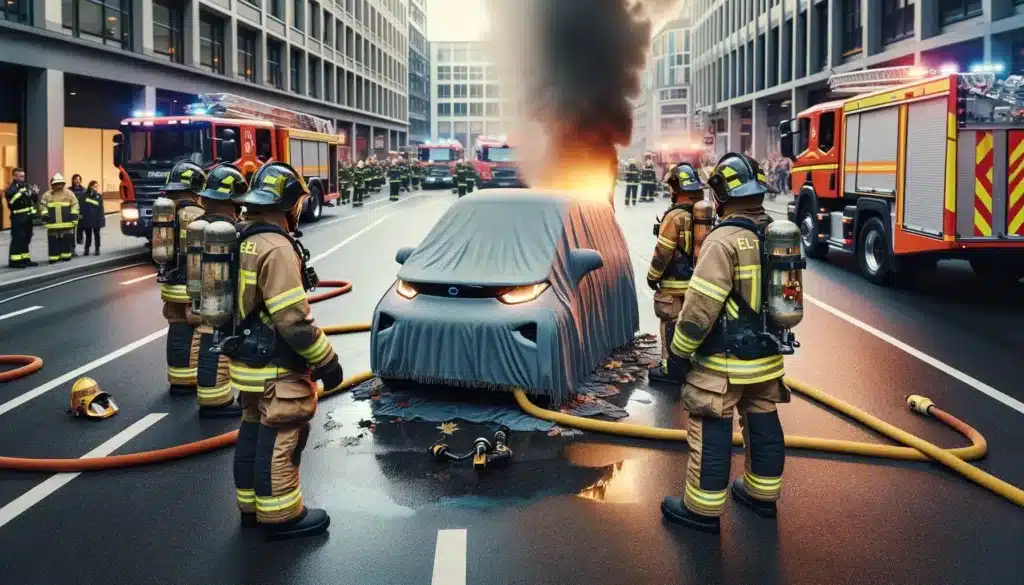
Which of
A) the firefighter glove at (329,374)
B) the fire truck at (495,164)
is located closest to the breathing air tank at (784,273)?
the firefighter glove at (329,374)

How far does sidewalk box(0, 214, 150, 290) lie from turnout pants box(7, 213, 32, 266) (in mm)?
215

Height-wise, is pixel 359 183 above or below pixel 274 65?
below

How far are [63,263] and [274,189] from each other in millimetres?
13494

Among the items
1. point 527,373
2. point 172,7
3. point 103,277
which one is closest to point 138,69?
point 172,7

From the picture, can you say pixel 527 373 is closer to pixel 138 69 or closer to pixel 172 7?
pixel 138 69

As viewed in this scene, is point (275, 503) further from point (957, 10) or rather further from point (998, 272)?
point (957, 10)

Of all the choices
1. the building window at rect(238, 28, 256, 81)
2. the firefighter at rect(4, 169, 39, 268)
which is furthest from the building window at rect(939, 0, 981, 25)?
the building window at rect(238, 28, 256, 81)

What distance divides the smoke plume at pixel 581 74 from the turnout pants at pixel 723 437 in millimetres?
18155

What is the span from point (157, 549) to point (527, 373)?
2.64 m

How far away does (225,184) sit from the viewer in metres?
5.48

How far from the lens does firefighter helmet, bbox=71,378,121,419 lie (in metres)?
6.44

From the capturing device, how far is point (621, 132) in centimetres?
2247

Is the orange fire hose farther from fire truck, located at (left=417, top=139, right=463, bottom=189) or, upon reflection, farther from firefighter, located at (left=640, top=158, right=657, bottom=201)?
fire truck, located at (left=417, top=139, right=463, bottom=189)

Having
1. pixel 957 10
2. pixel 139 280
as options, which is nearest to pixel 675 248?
pixel 139 280
